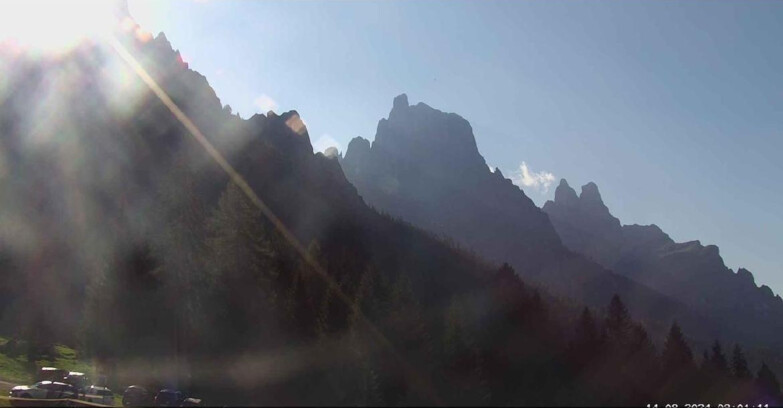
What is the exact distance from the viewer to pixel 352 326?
1623 inches

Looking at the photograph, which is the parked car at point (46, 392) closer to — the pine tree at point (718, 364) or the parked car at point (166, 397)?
the parked car at point (166, 397)

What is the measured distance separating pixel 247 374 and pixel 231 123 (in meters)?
169

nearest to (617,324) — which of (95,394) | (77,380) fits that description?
(95,394)

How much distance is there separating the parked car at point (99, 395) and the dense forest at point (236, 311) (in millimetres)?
2065

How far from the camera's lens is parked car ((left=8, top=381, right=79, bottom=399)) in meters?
41.1

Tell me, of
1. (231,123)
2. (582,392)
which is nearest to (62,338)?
(582,392)

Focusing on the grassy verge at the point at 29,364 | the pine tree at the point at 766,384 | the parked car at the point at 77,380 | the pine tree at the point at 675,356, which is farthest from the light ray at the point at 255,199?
the pine tree at the point at 766,384

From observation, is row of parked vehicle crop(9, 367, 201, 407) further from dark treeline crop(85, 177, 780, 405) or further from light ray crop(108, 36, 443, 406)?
light ray crop(108, 36, 443, 406)

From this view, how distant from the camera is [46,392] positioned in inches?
1639

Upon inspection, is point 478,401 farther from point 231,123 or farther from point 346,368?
point 231,123

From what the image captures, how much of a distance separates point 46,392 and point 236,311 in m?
13.6

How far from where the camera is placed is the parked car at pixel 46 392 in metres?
41.1

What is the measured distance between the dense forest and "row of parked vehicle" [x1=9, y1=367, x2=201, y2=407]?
142 cm

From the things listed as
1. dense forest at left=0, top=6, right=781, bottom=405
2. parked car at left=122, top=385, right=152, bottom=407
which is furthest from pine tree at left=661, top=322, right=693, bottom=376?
parked car at left=122, top=385, right=152, bottom=407
